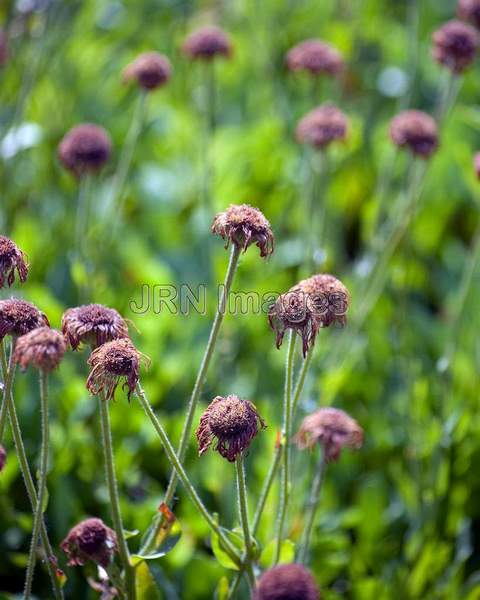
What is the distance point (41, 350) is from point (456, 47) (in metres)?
1.09

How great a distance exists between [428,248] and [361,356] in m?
0.54

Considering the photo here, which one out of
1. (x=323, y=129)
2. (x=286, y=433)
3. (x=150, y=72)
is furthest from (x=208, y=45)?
(x=286, y=433)

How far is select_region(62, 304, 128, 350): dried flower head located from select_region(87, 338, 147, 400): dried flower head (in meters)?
0.05

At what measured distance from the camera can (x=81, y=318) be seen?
0.96m

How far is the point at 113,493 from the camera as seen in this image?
3.11ft

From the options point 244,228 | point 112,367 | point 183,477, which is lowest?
point 183,477

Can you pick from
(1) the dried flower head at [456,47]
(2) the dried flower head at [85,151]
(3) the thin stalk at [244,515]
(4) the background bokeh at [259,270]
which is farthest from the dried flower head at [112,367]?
(1) the dried flower head at [456,47]

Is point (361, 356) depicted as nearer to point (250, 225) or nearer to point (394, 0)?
point (250, 225)

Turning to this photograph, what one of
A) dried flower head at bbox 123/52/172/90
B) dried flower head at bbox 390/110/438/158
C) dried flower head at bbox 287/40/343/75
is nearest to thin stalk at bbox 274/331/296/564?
dried flower head at bbox 390/110/438/158

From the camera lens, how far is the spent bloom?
843 mm

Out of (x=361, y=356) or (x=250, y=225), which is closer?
(x=250, y=225)

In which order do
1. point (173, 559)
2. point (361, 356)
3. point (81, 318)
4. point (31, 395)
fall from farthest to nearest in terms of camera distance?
1. point (361, 356)
2. point (31, 395)
3. point (173, 559)
4. point (81, 318)

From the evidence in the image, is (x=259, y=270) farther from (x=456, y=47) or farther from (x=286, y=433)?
(x=286, y=433)

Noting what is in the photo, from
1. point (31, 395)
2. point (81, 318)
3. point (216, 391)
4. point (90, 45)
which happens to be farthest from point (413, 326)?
point (90, 45)
